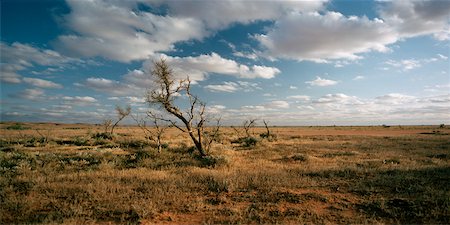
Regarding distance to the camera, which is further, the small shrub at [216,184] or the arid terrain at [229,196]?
the small shrub at [216,184]

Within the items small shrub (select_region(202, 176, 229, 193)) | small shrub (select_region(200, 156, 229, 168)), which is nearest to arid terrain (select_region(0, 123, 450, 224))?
small shrub (select_region(202, 176, 229, 193))

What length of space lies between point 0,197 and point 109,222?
4.55 meters

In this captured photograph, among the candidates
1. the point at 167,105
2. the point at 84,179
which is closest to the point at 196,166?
the point at 167,105

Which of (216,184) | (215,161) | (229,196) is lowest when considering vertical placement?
(229,196)

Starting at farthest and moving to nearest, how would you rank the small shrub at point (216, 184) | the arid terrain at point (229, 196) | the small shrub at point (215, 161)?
the small shrub at point (215, 161) < the small shrub at point (216, 184) < the arid terrain at point (229, 196)

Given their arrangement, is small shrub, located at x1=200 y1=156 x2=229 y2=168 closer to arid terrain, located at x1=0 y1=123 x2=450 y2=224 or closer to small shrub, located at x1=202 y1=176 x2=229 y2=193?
arid terrain, located at x1=0 y1=123 x2=450 y2=224

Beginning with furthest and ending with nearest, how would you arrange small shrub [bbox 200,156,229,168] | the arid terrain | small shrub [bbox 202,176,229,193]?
small shrub [bbox 200,156,229,168] < small shrub [bbox 202,176,229,193] < the arid terrain

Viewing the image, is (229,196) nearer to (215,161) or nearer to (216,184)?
(216,184)

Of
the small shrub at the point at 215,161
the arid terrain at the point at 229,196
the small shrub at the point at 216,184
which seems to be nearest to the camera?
the arid terrain at the point at 229,196

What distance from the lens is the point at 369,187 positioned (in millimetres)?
10750

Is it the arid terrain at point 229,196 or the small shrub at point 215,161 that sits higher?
the small shrub at point 215,161

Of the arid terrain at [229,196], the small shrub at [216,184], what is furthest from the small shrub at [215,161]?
the small shrub at [216,184]

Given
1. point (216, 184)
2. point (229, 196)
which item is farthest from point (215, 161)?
point (229, 196)

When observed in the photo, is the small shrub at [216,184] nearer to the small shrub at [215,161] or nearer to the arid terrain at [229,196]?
the arid terrain at [229,196]
